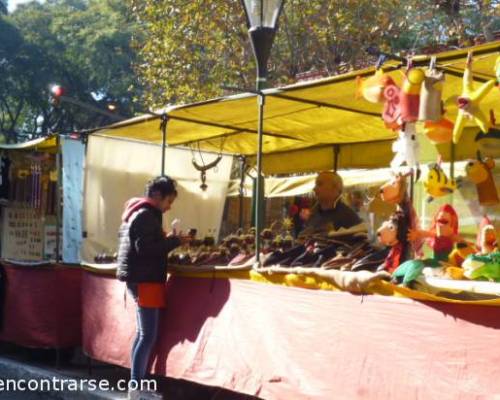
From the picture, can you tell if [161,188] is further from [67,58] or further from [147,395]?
[67,58]

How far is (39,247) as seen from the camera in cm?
855

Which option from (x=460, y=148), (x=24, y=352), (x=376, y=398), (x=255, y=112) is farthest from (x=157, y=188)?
(x=24, y=352)

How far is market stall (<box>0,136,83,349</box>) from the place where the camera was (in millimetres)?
7590

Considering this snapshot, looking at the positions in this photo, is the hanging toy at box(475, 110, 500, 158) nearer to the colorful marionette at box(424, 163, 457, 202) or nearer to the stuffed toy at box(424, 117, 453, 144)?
the colorful marionette at box(424, 163, 457, 202)

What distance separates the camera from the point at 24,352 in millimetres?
8555

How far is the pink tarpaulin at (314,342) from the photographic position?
394 cm

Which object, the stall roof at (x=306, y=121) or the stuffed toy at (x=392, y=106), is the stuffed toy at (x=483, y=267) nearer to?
the stuffed toy at (x=392, y=106)

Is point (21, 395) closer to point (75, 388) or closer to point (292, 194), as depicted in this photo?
point (75, 388)

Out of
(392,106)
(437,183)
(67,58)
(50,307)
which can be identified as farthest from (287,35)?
(67,58)

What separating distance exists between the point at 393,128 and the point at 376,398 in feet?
5.21

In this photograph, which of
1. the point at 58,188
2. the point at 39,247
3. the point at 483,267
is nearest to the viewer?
the point at 483,267

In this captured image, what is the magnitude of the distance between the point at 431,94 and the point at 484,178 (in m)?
1.71

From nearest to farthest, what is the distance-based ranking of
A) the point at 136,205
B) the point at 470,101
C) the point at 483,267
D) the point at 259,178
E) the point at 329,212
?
1. the point at 483,267
2. the point at 470,101
3. the point at 259,178
4. the point at 136,205
5. the point at 329,212

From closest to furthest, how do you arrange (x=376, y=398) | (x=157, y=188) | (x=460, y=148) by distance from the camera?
1. (x=376, y=398)
2. (x=157, y=188)
3. (x=460, y=148)
